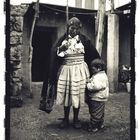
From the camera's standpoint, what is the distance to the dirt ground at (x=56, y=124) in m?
5.46

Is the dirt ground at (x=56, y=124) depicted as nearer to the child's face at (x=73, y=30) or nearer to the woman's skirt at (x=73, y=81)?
the woman's skirt at (x=73, y=81)

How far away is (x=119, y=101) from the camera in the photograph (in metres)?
8.95

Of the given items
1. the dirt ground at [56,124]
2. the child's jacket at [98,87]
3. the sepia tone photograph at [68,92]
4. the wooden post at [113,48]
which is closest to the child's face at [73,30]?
the sepia tone photograph at [68,92]

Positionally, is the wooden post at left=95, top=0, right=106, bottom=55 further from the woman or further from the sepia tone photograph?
the woman

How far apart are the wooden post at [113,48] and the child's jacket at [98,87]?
482 centimetres

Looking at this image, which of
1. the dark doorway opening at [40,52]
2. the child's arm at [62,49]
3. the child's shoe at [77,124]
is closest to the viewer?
the child's arm at [62,49]

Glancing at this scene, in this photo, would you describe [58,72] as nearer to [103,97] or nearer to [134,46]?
[103,97]

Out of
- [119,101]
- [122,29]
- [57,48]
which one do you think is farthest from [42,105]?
[122,29]

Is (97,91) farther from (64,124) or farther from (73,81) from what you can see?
(64,124)

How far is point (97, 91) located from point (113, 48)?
5.20 meters

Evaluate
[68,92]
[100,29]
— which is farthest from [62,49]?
[100,29]

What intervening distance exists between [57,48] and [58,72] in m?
0.41

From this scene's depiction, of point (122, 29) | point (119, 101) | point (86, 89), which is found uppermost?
point (122, 29)

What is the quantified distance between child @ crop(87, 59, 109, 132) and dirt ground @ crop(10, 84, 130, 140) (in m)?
0.19
